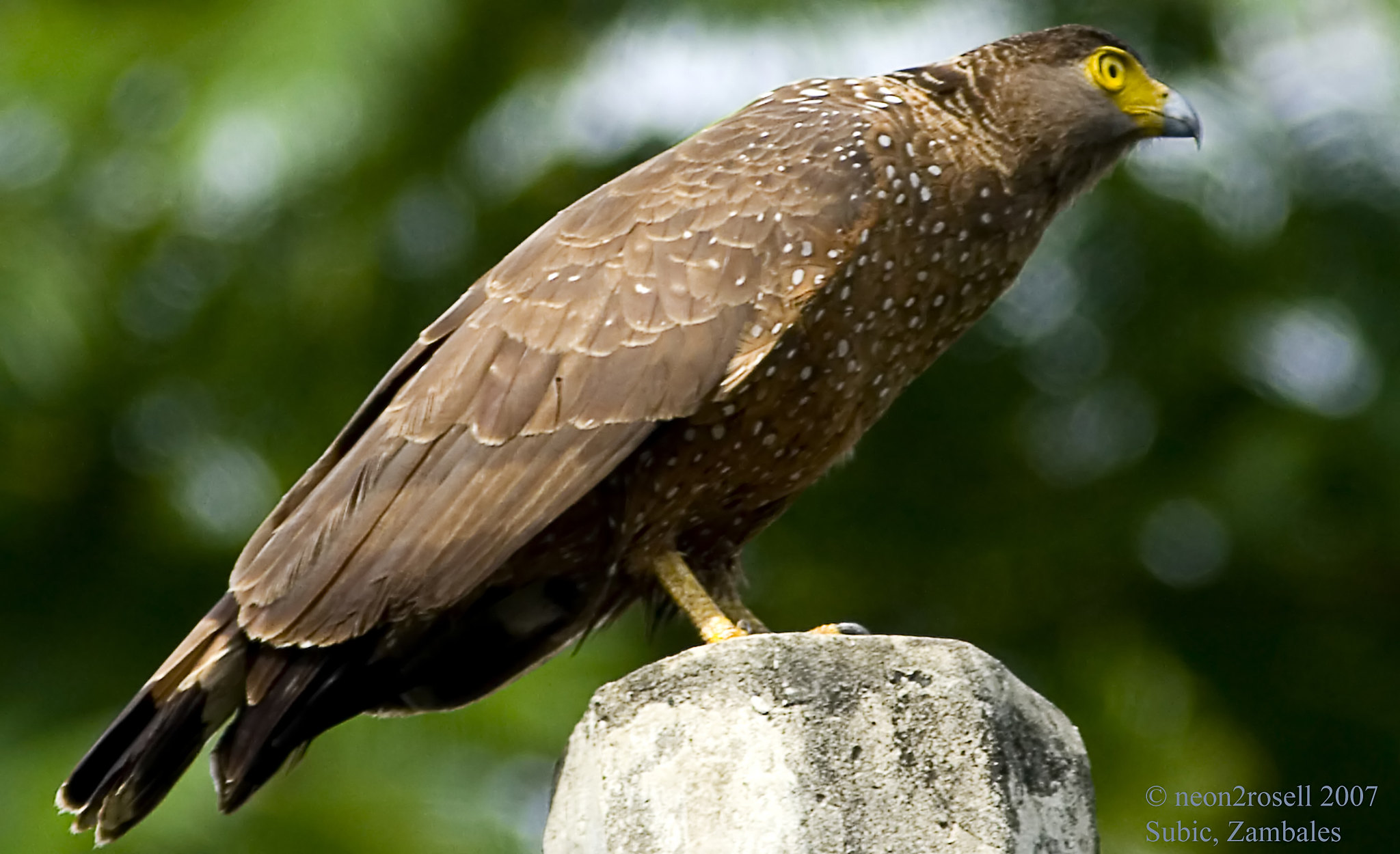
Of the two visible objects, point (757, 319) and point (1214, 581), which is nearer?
point (757, 319)

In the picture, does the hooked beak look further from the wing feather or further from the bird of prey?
the wing feather

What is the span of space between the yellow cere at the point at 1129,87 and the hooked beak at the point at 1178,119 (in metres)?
0.01

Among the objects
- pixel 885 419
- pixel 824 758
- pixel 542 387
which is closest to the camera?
pixel 824 758

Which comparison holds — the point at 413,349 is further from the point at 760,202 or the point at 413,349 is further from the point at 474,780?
the point at 474,780

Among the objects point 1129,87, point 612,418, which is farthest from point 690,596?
point 1129,87

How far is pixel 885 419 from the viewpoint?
902 centimetres

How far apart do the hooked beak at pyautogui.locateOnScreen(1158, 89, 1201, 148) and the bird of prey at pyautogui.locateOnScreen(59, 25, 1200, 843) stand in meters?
0.36

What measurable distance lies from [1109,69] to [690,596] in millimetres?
1819

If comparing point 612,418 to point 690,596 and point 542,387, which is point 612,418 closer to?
point 542,387

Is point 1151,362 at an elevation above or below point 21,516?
Answer: below

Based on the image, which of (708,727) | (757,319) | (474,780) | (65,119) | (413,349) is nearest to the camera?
(708,727)

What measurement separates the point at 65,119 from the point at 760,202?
17.4ft

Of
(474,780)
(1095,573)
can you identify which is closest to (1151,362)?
(1095,573)

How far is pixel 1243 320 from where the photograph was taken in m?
9.15
